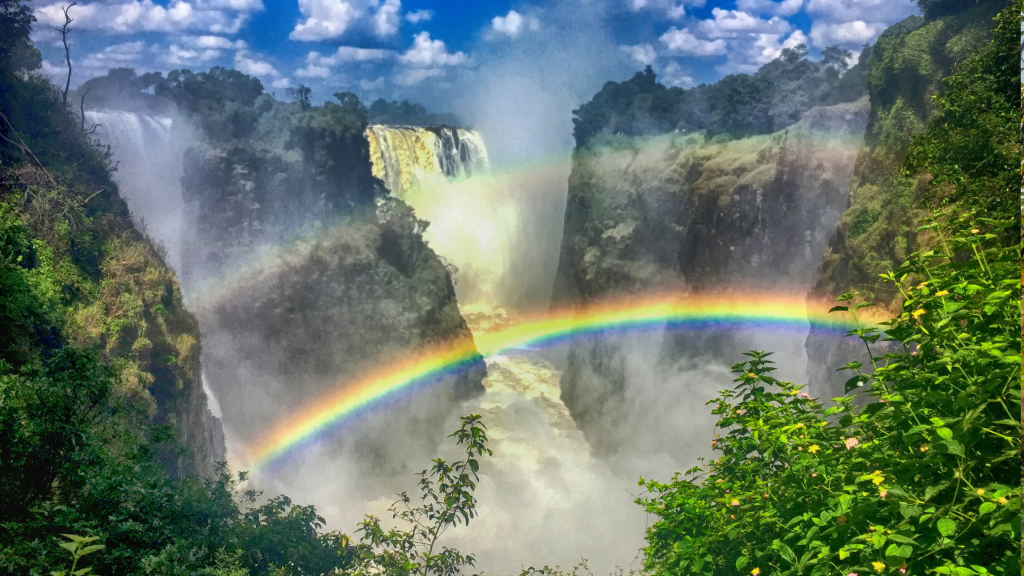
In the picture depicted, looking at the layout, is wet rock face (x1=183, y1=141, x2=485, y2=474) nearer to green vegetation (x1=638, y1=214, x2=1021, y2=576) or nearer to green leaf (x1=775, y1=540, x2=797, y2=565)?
green vegetation (x1=638, y1=214, x2=1021, y2=576)

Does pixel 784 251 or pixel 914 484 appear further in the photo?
pixel 784 251

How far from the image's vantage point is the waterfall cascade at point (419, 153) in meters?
9.03

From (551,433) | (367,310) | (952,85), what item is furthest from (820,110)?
(367,310)

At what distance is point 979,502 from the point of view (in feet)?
5.48

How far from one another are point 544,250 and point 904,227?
582 cm

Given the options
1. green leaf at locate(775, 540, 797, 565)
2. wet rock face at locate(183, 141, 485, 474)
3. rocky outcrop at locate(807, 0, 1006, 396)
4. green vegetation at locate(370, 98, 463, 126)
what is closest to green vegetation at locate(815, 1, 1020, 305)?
rocky outcrop at locate(807, 0, 1006, 396)

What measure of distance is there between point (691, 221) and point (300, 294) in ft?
18.8

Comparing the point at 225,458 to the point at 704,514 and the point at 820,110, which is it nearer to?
the point at 704,514

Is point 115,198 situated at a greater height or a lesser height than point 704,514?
greater

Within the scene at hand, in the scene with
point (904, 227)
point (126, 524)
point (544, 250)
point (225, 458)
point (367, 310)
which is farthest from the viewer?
point (544, 250)

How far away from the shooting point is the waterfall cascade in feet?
29.6

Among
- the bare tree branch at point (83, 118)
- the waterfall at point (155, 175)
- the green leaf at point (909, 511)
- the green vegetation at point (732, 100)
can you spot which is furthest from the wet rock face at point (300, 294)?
the green leaf at point (909, 511)

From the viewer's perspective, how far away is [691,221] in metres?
9.60

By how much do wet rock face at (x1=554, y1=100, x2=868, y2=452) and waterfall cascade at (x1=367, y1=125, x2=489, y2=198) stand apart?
184 centimetres
